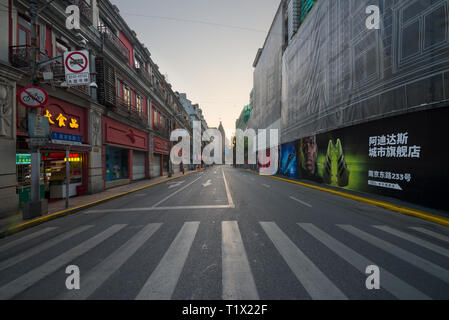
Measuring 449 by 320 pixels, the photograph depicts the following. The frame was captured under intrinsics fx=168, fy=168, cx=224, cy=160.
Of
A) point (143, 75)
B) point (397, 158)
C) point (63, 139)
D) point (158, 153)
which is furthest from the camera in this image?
point (158, 153)

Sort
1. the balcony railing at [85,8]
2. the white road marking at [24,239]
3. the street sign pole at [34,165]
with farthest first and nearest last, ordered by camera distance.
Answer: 1. the balcony railing at [85,8]
2. the street sign pole at [34,165]
3. the white road marking at [24,239]

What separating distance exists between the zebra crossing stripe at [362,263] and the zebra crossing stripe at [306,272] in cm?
76

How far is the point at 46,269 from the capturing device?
2.99 metres

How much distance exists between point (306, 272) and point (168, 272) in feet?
7.52

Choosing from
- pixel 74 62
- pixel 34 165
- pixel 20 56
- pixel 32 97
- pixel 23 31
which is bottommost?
pixel 34 165

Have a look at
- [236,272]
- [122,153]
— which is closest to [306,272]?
[236,272]

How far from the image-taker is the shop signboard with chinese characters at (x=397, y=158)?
6.66 m

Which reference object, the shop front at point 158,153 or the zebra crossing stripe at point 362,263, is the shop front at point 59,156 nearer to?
the zebra crossing stripe at point 362,263

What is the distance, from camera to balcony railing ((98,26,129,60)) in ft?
40.6

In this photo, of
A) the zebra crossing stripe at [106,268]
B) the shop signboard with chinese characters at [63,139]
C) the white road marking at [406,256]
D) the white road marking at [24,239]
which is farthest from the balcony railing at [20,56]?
the white road marking at [406,256]

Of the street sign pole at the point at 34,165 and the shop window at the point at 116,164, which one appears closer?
the street sign pole at the point at 34,165

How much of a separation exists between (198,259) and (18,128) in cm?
931

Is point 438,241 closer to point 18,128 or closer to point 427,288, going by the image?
point 427,288

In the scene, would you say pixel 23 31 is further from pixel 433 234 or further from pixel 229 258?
pixel 433 234
